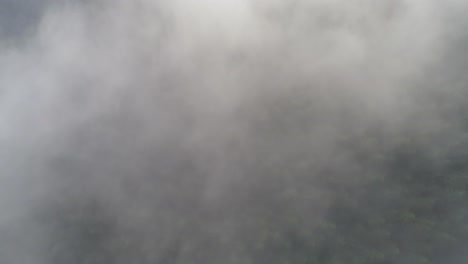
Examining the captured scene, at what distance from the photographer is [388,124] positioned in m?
8.05

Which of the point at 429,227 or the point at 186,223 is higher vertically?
the point at 429,227

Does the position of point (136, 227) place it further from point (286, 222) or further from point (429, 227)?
point (429, 227)

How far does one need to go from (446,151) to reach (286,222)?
10.5 ft

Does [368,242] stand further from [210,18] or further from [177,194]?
[210,18]

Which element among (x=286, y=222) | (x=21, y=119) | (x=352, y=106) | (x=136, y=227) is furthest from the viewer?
(x=21, y=119)

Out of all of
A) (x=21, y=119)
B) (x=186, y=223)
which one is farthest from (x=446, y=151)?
(x=21, y=119)

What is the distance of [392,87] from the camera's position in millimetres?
8773

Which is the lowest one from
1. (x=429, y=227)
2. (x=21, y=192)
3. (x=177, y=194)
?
(x=21, y=192)

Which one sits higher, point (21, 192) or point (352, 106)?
point (352, 106)

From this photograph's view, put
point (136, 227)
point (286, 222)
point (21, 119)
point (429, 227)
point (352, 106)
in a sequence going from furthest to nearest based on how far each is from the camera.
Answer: point (21, 119)
point (352, 106)
point (136, 227)
point (286, 222)
point (429, 227)

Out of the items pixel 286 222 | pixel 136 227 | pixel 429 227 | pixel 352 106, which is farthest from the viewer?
pixel 352 106

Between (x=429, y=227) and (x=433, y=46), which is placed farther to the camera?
(x=433, y=46)

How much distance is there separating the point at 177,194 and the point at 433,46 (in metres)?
6.60

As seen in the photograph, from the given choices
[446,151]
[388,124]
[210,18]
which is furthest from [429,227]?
[210,18]
